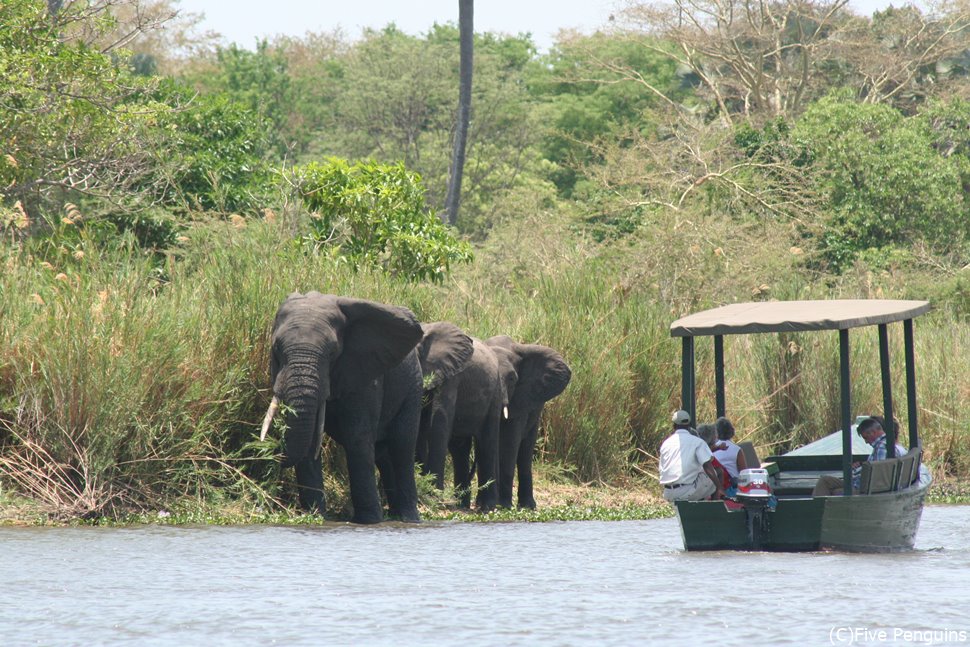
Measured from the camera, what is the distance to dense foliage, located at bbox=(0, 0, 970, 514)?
50.8 ft

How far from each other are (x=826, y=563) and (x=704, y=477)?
4.13 ft

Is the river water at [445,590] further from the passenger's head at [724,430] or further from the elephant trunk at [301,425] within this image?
the passenger's head at [724,430]

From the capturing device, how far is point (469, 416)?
1855 centimetres

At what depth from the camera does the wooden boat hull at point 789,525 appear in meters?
13.8

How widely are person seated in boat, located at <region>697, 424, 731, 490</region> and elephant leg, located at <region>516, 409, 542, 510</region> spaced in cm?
479

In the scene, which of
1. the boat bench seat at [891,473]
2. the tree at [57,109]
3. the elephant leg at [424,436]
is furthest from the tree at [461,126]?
A: the boat bench seat at [891,473]

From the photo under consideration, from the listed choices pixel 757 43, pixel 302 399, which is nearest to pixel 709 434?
pixel 302 399

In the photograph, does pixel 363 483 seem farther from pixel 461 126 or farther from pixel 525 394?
pixel 461 126

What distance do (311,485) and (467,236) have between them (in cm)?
1489

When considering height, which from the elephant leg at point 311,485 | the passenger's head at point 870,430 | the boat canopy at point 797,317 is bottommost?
the elephant leg at point 311,485

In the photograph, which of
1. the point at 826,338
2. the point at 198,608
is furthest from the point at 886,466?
the point at 826,338

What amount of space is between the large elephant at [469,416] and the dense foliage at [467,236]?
111 cm

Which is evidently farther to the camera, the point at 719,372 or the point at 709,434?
the point at 719,372

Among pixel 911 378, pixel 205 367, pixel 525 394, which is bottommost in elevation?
pixel 525 394
